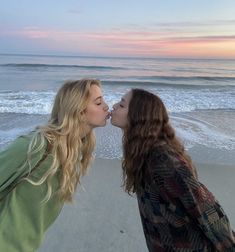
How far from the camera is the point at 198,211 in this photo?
207 centimetres

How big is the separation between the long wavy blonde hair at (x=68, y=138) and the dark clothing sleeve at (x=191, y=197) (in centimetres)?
44

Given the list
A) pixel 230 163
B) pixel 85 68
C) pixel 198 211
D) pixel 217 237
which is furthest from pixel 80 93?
pixel 85 68

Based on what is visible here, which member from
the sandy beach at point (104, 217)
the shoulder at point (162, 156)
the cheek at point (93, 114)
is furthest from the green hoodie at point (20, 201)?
the sandy beach at point (104, 217)

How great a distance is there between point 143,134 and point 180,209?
448 mm

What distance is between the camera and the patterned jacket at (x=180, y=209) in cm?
208

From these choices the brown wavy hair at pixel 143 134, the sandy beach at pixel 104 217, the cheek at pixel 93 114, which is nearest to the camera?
the brown wavy hair at pixel 143 134

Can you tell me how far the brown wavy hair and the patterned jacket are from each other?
0.20 ft

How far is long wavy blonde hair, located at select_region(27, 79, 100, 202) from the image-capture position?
6.79ft

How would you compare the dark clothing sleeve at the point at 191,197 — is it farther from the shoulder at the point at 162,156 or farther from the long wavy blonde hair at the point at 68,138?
the long wavy blonde hair at the point at 68,138

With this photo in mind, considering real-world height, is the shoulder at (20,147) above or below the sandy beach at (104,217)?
above

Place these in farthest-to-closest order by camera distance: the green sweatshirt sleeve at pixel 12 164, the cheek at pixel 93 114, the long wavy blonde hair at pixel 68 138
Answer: the cheek at pixel 93 114
the long wavy blonde hair at pixel 68 138
the green sweatshirt sleeve at pixel 12 164

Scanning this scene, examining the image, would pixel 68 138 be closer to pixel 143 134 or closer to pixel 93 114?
pixel 93 114

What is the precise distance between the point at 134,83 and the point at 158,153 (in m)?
23.0

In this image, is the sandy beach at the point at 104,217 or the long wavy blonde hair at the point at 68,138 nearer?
the long wavy blonde hair at the point at 68,138
